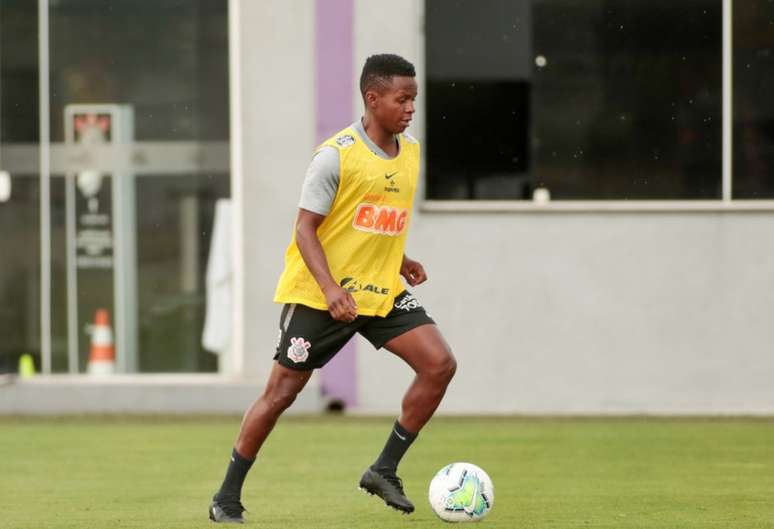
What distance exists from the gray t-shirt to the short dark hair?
0.34m

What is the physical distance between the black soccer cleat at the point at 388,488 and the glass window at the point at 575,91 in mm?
6591

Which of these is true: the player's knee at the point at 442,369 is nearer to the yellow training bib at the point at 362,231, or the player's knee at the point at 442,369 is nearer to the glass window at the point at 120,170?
the yellow training bib at the point at 362,231

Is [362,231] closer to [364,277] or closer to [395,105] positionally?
[364,277]

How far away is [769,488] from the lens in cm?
841

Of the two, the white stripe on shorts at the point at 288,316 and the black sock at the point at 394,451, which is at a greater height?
the white stripe on shorts at the point at 288,316

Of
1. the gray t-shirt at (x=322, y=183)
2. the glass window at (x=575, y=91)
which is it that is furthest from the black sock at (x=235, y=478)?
the glass window at (x=575, y=91)

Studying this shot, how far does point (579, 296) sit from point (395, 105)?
Result: 671 centimetres

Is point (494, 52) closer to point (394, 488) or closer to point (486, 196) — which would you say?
point (486, 196)

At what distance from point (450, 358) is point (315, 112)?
6.75 meters

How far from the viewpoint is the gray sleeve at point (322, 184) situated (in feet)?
22.7

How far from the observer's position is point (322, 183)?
6.95m

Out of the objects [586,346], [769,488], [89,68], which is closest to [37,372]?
[89,68]

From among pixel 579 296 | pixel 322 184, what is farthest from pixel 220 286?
pixel 322 184

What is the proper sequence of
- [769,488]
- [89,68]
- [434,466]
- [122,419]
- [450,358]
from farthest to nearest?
[89,68] → [122,419] → [434,466] → [769,488] → [450,358]
